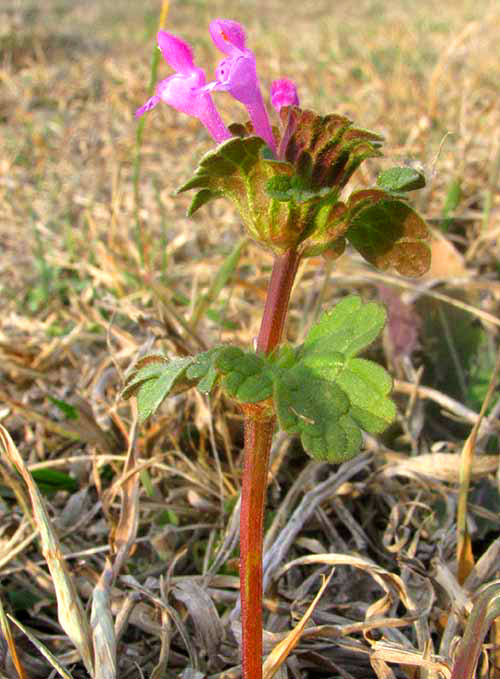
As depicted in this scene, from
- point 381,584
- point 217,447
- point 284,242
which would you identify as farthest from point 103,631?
point 284,242

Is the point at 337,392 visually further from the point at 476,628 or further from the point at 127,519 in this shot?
the point at 127,519

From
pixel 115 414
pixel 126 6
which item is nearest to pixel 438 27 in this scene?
pixel 126 6

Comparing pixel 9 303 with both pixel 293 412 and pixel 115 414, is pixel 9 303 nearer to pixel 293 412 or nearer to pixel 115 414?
pixel 115 414

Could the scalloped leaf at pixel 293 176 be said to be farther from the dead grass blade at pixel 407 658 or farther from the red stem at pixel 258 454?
the dead grass blade at pixel 407 658

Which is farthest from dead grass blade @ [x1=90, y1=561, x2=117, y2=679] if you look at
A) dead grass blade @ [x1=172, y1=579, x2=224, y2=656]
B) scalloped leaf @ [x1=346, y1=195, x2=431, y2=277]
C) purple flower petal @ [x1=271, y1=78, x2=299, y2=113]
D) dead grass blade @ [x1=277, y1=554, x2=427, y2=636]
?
purple flower petal @ [x1=271, y1=78, x2=299, y2=113]

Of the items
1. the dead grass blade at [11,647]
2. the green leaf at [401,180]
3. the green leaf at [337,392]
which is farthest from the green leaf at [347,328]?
the dead grass blade at [11,647]

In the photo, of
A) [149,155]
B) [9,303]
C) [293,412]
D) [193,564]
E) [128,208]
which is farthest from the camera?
[149,155]
